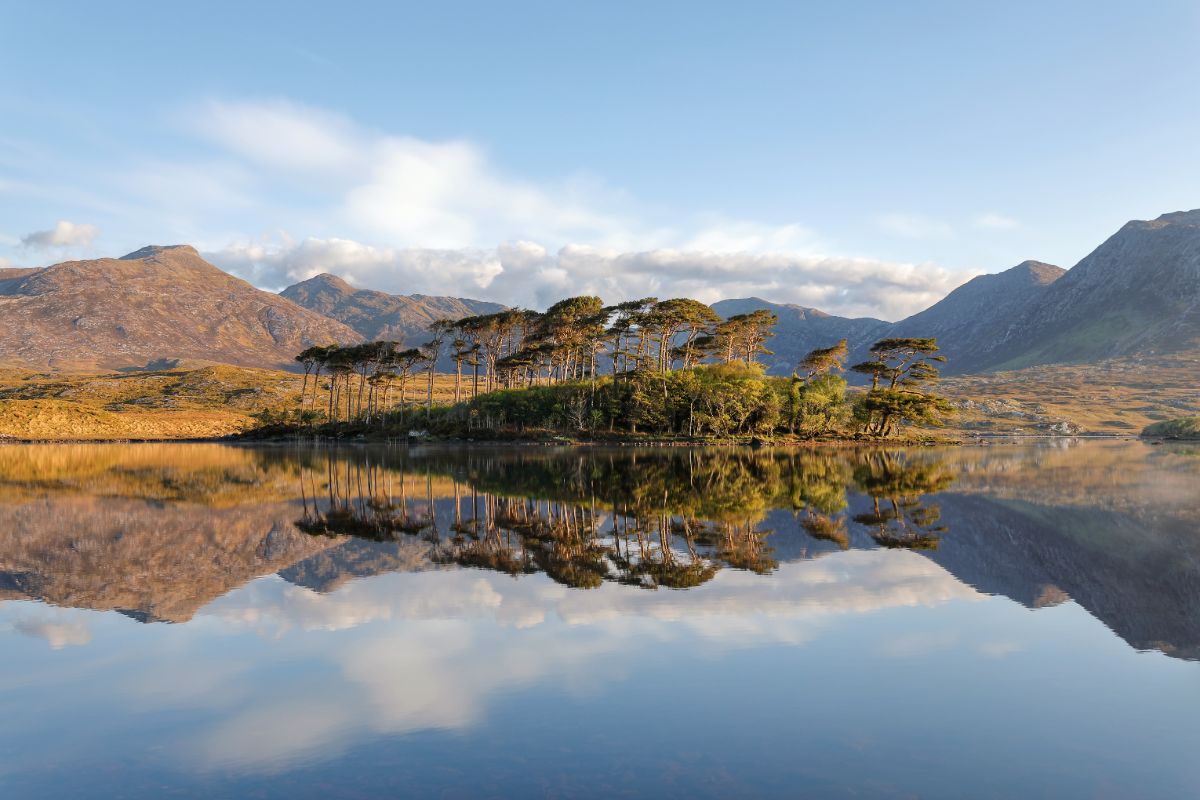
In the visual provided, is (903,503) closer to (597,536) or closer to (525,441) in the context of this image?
(597,536)

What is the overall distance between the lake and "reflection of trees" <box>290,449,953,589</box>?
0.22m

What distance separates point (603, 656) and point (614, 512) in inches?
580

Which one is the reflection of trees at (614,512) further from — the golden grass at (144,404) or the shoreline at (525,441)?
the golden grass at (144,404)

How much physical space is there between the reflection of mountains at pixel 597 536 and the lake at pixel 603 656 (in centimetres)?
14

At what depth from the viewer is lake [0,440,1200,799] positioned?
7.14 metres

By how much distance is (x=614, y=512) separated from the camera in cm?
2523

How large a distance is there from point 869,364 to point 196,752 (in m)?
90.5

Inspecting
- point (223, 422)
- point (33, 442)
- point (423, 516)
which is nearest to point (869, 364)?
point (423, 516)

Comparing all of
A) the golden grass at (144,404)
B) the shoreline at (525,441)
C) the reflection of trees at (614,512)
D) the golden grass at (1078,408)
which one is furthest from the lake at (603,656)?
the golden grass at (1078,408)

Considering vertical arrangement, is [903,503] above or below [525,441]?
above

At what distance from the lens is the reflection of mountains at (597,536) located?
15000 mm

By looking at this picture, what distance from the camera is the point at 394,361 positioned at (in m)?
105

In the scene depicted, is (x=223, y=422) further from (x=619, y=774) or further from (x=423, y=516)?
(x=619, y=774)

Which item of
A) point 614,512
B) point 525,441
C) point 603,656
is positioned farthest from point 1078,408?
point 603,656
